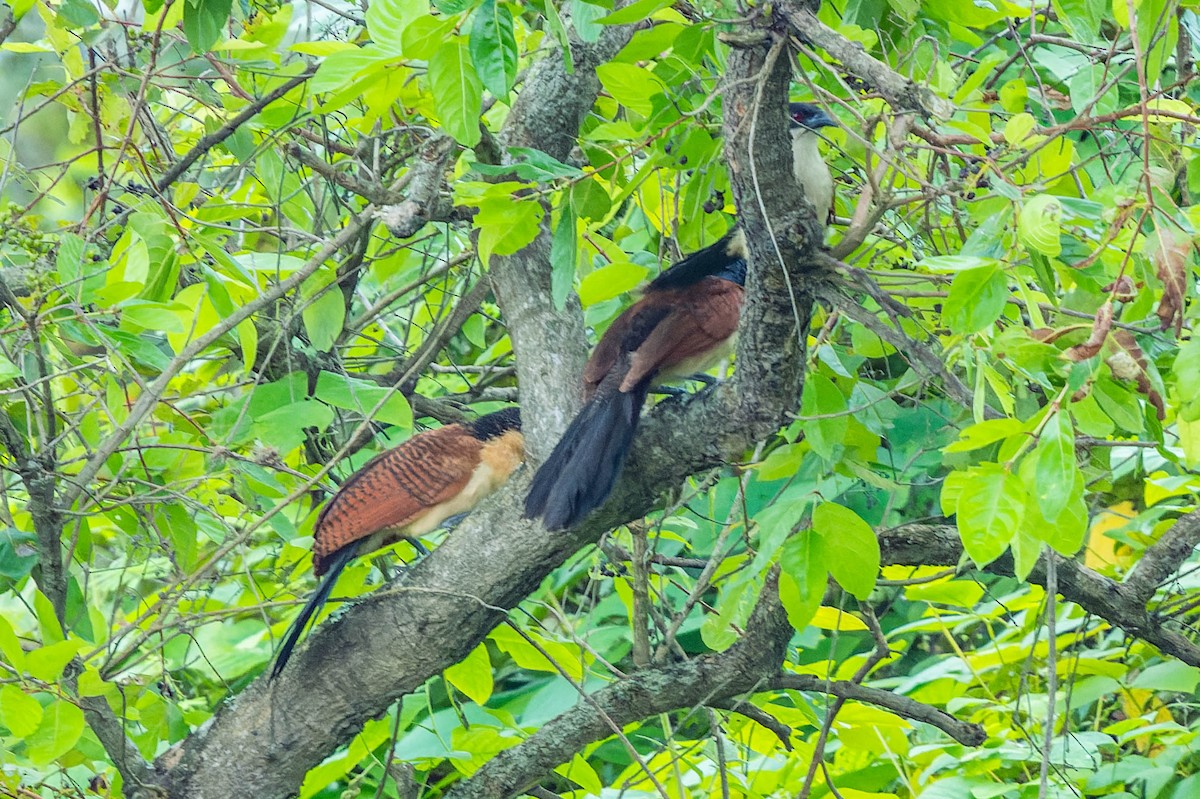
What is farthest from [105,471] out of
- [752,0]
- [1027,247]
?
[1027,247]

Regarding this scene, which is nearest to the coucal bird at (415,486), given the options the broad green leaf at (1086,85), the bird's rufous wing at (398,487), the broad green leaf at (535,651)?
the bird's rufous wing at (398,487)

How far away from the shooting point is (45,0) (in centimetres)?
211

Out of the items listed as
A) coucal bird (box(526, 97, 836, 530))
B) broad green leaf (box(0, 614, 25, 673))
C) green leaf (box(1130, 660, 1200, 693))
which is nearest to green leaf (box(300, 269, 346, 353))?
coucal bird (box(526, 97, 836, 530))

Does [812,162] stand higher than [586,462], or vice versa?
[812,162]

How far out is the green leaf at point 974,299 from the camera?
994 millimetres

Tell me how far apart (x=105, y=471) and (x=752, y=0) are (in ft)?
5.45

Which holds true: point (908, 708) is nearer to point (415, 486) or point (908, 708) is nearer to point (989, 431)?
point (415, 486)

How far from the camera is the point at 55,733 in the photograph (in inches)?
59.0

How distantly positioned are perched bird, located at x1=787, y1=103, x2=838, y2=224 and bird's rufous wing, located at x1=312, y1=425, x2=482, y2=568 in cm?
75

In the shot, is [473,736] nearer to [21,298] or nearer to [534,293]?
[534,293]

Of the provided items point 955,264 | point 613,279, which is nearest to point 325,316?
point 613,279

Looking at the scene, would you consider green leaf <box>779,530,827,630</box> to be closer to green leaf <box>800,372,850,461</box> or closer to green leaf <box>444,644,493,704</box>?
green leaf <box>800,372,850,461</box>

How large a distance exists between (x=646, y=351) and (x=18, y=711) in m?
1.03

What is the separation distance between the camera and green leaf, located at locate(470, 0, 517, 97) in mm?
1104
